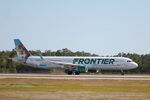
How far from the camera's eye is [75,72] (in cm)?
7981

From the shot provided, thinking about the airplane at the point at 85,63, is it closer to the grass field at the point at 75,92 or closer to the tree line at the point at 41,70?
the tree line at the point at 41,70

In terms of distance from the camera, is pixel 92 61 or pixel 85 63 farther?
pixel 85 63

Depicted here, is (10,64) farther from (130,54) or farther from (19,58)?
(130,54)

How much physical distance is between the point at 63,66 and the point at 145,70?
23320 millimetres

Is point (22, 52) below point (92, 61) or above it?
above

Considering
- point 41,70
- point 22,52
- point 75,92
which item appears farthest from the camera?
point 41,70

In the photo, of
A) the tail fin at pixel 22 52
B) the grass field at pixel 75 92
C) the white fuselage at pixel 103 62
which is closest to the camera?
the grass field at pixel 75 92

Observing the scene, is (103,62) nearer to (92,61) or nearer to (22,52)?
(92,61)

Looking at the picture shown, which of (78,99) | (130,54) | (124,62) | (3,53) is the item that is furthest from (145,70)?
(78,99)

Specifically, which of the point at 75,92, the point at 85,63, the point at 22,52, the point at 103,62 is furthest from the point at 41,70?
the point at 75,92

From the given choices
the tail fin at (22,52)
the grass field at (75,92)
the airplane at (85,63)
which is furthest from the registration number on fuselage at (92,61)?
the grass field at (75,92)

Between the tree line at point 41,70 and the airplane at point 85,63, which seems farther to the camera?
the tree line at point 41,70

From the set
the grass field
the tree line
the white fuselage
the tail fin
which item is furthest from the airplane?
the grass field

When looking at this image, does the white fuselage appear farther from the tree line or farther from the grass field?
the grass field
